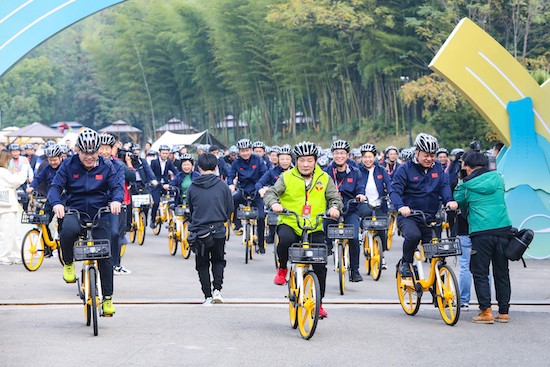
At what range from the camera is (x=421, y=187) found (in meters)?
10.7

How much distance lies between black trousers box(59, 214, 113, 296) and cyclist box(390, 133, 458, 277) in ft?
9.24

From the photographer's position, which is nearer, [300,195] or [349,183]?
[300,195]

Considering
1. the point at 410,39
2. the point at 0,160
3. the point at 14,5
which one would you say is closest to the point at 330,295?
the point at 14,5

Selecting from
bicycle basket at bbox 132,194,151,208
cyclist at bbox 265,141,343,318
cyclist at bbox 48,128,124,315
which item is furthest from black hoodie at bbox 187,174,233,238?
bicycle basket at bbox 132,194,151,208

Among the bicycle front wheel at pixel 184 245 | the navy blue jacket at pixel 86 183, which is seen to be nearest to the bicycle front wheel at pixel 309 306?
the navy blue jacket at pixel 86 183

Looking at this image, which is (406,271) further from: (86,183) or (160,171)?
(160,171)

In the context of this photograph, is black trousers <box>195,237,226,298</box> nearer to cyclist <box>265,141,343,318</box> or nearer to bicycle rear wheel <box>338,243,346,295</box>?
cyclist <box>265,141,343,318</box>

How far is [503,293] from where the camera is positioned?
33.9ft

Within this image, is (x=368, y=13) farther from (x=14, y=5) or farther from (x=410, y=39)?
(x=14, y=5)

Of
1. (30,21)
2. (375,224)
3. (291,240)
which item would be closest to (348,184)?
(375,224)

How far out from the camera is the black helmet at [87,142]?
9.75 meters

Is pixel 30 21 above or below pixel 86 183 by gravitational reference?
above

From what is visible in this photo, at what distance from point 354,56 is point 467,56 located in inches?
1278

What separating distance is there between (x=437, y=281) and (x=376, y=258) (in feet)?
12.9
